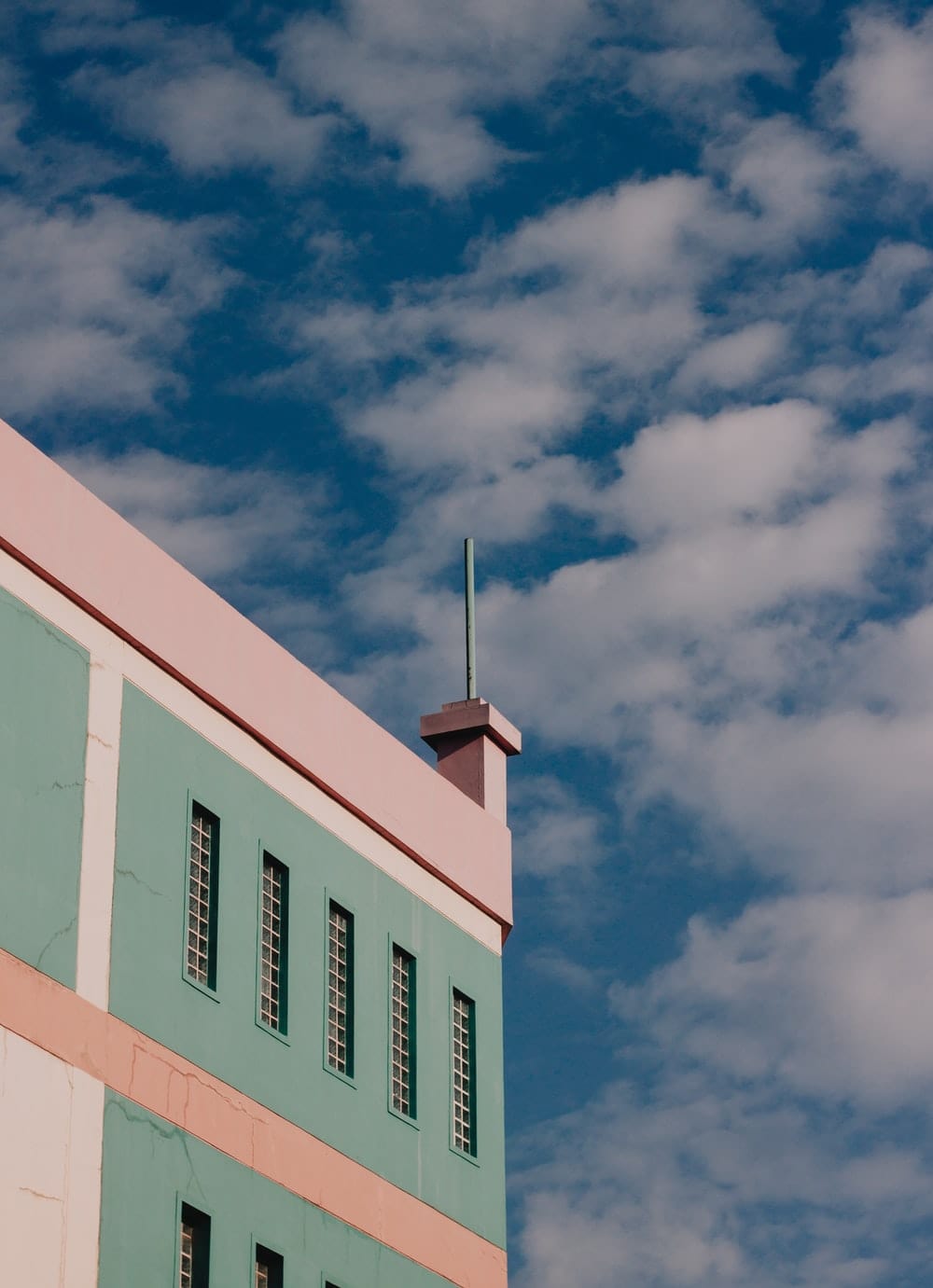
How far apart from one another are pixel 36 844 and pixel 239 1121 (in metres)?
4.09

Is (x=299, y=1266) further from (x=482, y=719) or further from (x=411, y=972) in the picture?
(x=482, y=719)

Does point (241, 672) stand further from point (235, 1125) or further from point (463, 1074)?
point (463, 1074)

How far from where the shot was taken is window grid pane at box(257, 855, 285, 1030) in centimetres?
2628

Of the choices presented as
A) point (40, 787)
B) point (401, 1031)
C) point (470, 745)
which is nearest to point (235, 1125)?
point (401, 1031)

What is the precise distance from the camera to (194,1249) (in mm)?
24000

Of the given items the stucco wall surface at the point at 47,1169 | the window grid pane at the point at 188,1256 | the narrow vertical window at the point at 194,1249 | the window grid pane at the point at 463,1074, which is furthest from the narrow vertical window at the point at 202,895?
the window grid pane at the point at 463,1074

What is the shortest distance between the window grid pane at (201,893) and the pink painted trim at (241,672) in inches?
53.2

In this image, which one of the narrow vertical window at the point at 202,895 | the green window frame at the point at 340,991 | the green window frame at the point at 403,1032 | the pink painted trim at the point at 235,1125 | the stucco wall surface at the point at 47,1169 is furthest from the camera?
the green window frame at the point at 403,1032

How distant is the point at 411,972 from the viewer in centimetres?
2911

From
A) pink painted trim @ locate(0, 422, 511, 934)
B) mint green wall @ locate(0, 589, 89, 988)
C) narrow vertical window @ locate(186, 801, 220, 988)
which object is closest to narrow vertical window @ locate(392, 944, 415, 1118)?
pink painted trim @ locate(0, 422, 511, 934)

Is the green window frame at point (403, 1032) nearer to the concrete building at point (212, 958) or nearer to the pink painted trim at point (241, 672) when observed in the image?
the concrete building at point (212, 958)

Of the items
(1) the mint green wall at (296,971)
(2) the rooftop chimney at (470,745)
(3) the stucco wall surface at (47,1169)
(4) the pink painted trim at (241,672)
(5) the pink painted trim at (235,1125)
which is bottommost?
(3) the stucco wall surface at (47,1169)

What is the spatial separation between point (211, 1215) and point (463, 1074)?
6.28m

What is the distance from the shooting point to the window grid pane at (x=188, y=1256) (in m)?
23.8
